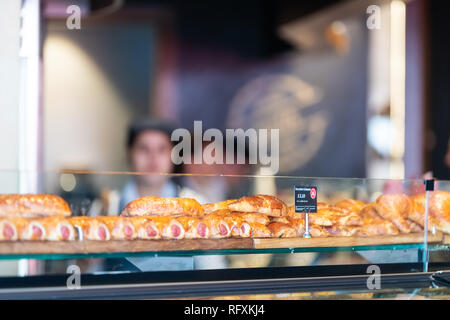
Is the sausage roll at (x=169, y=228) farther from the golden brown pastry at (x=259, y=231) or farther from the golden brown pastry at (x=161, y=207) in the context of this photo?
the golden brown pastry at (x=259, y=231)

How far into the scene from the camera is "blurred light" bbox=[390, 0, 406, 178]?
4742mm

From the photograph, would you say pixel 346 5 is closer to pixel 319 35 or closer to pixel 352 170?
pixel 319 35

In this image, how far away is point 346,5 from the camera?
4.17 m

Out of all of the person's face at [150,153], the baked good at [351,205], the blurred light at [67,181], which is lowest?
the baked good at [351,205]

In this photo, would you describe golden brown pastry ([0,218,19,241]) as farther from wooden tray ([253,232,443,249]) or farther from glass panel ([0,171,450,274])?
wooden tray ([253,232,443,249])

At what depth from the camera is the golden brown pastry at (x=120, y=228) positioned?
1566mm

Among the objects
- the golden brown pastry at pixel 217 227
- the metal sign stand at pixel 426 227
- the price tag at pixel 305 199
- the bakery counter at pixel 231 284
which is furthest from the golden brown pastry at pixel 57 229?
the metal sign stand at pixel 426 227

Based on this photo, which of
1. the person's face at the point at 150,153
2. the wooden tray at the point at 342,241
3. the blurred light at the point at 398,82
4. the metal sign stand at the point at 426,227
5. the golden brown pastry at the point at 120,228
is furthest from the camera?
the blurred light at the point at 398,82

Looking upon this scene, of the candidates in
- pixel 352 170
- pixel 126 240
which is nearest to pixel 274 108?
pixel 352 170

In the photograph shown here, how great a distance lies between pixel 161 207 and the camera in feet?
5.69

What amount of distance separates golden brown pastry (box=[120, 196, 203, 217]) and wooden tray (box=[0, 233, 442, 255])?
14cm

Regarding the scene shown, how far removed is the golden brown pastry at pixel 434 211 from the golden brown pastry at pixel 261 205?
49cm

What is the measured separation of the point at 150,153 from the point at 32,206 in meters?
1.57
